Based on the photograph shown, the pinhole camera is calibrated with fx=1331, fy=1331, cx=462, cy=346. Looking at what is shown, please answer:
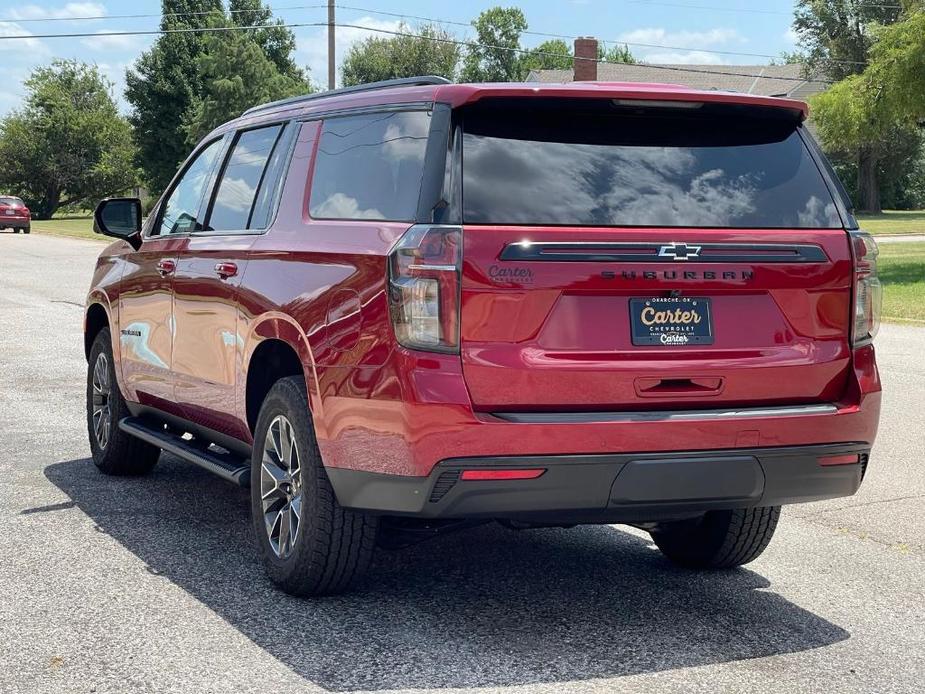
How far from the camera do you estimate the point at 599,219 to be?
452 centimetres

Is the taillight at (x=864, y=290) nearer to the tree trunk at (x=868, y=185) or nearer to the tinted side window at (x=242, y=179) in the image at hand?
the tinted side window at (x=242, y=179)

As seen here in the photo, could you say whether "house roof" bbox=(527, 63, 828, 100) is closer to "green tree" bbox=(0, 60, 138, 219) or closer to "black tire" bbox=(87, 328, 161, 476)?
"green tree" bbox=(0, 60, 138, 219)

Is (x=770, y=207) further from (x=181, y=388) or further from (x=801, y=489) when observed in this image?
(x=181, y=388)

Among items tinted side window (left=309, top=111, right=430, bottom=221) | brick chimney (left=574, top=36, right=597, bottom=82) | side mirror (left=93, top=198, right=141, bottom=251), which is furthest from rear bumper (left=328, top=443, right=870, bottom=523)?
brick chimney (left=574, top=36, right=597, bottom=82)

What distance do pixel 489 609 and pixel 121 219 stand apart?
3300mm

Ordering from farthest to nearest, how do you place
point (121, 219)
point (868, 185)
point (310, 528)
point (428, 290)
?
1. point (868, 185)
2. point (121, 219)
3. point (310, 528)
4. point (428, 290)

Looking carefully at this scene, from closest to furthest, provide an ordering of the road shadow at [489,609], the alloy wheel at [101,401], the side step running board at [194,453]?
the road shadow at [489,609], the side step running board at [194,453], the alloy wheel at [101,401]

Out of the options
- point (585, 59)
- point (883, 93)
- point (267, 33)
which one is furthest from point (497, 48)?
point (883, 93)

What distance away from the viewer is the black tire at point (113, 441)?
737cm

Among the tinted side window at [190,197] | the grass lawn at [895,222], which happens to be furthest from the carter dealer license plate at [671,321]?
the grass lawn at [895,222]

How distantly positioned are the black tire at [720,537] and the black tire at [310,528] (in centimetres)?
135

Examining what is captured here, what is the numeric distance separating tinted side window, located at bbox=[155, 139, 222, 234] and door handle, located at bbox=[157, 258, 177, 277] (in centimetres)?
17

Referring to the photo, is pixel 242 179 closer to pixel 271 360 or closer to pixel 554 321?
pixel 271 360

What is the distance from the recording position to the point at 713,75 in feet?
268
